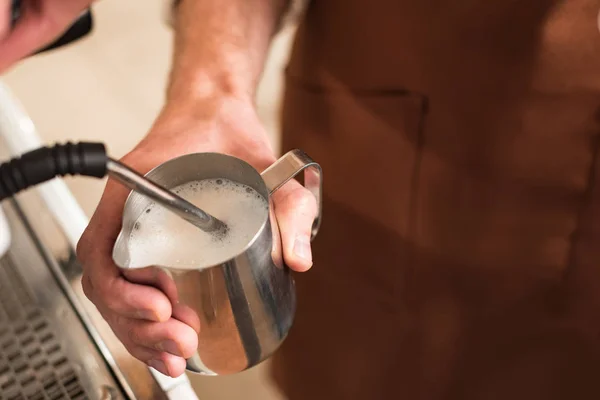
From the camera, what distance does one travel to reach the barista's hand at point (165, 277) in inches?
16.2

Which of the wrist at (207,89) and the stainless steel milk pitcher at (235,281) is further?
the wrist at (207,89)

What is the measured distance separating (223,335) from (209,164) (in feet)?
0.40

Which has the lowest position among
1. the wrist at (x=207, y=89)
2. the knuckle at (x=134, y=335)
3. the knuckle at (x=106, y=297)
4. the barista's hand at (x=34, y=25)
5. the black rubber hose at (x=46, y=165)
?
the knuckle at (x=134, y=335)

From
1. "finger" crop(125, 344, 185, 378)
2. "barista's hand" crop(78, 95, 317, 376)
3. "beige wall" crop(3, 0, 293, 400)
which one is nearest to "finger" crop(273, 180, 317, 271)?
"barista's hand" crop(78, 95, 317, 376)

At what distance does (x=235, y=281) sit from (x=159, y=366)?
0.41 ft

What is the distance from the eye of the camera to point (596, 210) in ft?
1.70

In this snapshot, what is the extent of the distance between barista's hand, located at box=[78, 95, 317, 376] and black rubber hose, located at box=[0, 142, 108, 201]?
9 cm

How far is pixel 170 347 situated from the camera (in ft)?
1.40

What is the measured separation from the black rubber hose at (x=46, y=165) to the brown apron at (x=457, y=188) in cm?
30

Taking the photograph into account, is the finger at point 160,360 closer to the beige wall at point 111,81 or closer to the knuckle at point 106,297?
the knuckle at point 106,297

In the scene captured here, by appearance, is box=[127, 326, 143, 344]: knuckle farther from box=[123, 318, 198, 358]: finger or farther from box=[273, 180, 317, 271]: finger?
box=[273, 180, 317, 271]: finger

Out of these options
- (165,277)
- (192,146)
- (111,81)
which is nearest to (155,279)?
(165,277)

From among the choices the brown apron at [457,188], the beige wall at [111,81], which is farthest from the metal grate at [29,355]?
the beige wall at [111,81]

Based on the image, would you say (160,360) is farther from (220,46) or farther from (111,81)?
(111,81)
